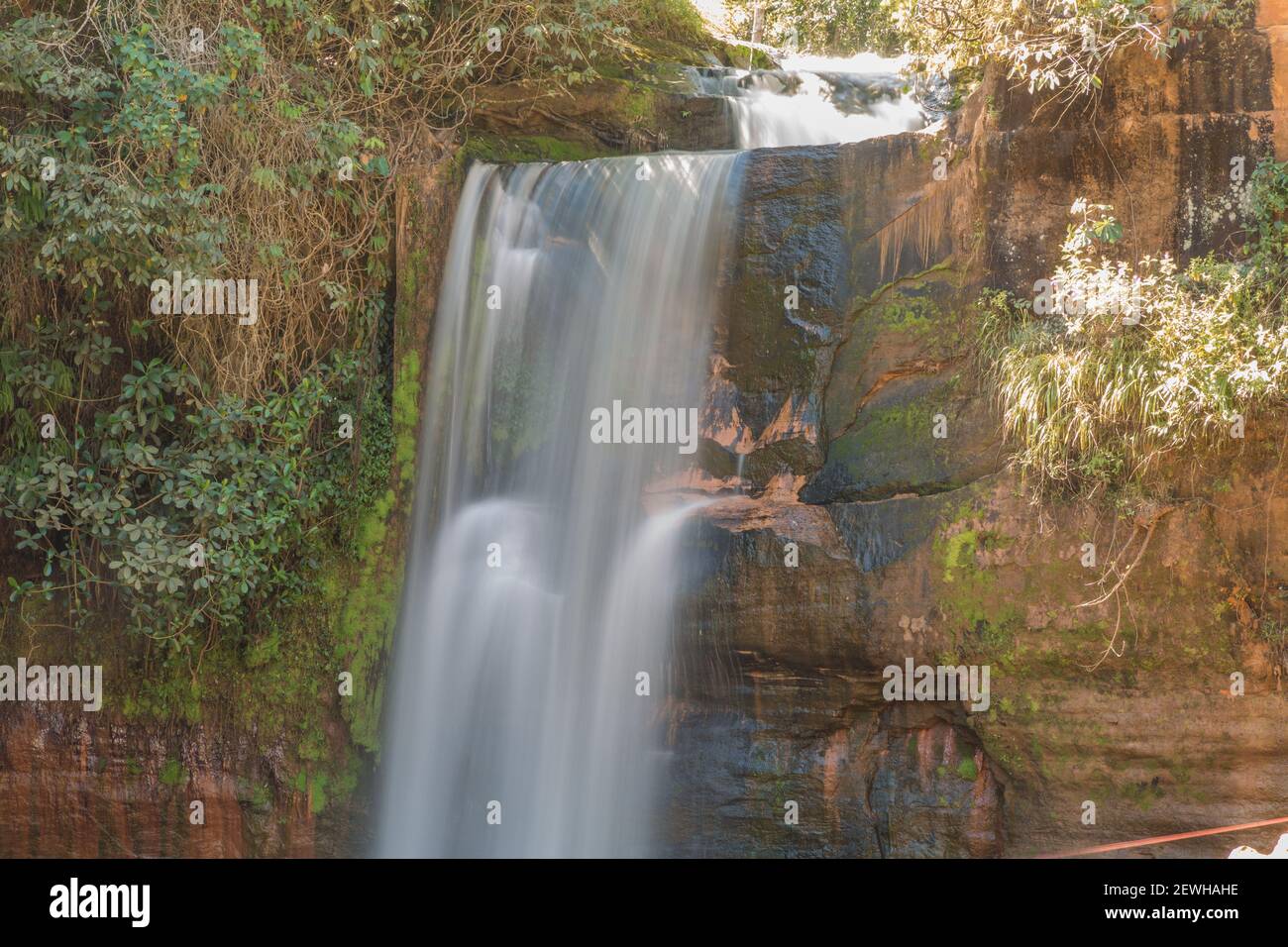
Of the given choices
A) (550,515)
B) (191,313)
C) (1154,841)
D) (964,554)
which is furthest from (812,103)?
(1154,841)

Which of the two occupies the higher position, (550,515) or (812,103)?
(812,103)

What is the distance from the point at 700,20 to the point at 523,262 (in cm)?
476

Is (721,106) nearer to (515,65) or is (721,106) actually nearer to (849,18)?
(515,65)

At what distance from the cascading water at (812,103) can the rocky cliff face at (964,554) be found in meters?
2.46

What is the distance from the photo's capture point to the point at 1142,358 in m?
6.42

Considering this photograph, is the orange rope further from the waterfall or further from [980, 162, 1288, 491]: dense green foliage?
the waterfall

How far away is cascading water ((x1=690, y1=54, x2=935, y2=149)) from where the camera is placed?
10.0 metres

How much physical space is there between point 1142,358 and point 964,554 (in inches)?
57.7

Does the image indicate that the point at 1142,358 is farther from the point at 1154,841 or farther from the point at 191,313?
the point at 191,313

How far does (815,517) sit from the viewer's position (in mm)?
7035

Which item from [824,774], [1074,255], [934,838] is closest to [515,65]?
[1074,255]

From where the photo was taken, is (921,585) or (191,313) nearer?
(921,585)

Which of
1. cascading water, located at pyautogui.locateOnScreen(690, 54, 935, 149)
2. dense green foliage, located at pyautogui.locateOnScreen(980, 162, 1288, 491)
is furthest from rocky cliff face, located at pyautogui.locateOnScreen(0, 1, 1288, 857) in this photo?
cascading water, located at pyautogui.locateOnScreen(690, 54, 935, 149)

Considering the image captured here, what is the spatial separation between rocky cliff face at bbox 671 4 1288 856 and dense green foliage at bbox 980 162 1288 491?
209mm
